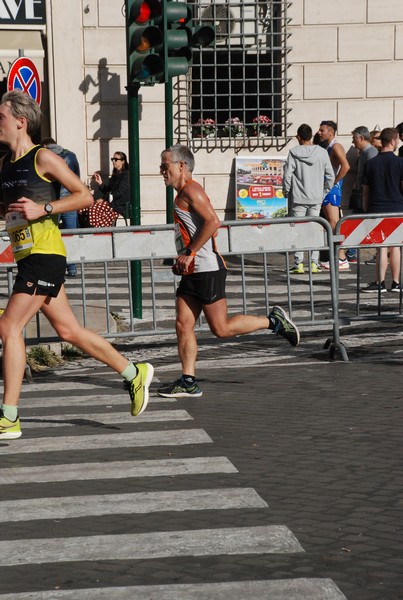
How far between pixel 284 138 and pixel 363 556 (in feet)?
53.3

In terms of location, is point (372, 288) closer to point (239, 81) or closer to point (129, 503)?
point (129, 503)

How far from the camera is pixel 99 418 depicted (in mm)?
7668

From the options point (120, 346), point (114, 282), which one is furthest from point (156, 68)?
point (120, 346)

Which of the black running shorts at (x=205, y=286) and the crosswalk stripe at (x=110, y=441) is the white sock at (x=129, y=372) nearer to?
the crosswalk stripe at (x=110, y=441)

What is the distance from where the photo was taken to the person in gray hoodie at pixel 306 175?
15648 mm

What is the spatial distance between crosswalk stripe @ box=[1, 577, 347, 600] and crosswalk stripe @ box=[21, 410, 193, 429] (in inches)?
119

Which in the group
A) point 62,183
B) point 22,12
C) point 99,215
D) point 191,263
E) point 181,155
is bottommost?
point 99,215

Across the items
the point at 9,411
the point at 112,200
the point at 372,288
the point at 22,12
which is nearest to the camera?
the point at 9,411

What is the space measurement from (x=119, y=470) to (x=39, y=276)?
131 centimetres

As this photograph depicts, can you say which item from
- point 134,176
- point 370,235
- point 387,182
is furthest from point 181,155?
point 387,182

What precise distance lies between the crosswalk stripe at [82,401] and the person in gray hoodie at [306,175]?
25.1 ft

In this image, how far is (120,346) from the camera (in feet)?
34.8

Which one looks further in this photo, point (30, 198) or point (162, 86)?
point (162, 86)

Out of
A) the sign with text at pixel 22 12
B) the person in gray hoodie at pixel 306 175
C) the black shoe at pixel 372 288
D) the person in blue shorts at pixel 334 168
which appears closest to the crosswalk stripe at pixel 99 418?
the black shoe at pixel 372 288
